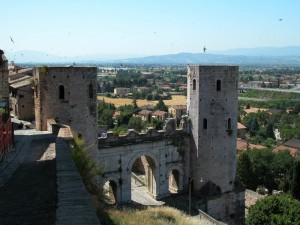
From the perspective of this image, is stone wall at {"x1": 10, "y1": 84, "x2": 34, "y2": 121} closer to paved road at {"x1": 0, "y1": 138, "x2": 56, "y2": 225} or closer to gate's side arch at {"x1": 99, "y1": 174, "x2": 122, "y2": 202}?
gate's side arch at {"x1": 99, "y1": 174, "x2": 122, "y2": 202}

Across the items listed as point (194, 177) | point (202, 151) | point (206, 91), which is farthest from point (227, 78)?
point (194, 177)

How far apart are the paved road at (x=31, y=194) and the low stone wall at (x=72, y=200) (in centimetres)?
21

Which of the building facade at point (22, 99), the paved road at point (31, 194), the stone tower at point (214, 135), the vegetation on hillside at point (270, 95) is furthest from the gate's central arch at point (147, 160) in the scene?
the vegetation on hillside at point (270, 95)

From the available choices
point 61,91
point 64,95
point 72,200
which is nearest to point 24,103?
point 61,91

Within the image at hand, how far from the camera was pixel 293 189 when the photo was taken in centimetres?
3516

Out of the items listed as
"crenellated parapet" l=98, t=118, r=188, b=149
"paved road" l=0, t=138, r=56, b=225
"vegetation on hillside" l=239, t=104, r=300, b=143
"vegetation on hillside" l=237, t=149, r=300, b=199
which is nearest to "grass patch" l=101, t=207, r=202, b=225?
"paved road" l=0, t=138, r=56, b=225

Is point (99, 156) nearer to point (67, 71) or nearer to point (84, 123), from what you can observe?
point (84, 123)

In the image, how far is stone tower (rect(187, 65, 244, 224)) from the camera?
24.2m

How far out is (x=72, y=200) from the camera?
6816 mm

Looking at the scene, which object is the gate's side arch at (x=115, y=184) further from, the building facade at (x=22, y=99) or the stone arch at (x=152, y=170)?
the building facade at (x=22, y=99)

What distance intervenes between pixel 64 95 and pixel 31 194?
39.6 ft

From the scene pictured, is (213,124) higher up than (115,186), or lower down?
higher up

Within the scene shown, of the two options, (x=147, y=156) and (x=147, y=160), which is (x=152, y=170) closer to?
(x=147, y=160)

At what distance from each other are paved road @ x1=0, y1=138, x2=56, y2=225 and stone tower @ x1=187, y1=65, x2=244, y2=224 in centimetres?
1351
